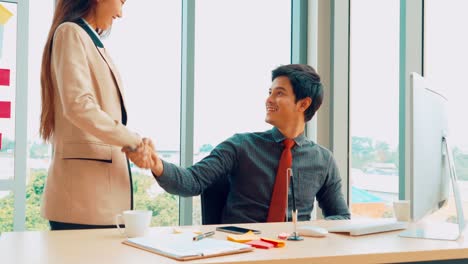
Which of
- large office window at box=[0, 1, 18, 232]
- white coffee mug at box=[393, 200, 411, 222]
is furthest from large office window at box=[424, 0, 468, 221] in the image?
large office window at box=[0, 1, 18, 232]

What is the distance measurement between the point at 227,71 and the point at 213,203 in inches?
44.6

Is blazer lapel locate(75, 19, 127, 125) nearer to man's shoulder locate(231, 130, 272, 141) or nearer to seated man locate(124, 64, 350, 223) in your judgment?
seated man locate(124, 64, 350, 223)

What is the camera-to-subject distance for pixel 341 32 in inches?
123

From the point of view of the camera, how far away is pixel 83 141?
1638 mm

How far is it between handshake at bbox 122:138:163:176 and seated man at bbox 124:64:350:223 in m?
A: 0.03

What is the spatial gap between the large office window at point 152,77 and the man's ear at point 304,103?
0.94 metres

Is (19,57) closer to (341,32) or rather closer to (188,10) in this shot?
(188,10)

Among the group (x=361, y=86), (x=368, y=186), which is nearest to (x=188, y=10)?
(x=361, y=86)

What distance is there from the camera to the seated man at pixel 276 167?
196 cm

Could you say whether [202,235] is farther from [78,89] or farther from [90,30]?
[90,30]

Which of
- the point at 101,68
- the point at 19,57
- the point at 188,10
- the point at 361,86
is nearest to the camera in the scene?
the point at 101,68

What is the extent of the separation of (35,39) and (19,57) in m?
0.13

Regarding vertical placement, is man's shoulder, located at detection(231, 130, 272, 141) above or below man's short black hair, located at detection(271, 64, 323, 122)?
below

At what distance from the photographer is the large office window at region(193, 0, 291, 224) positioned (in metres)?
2.93
